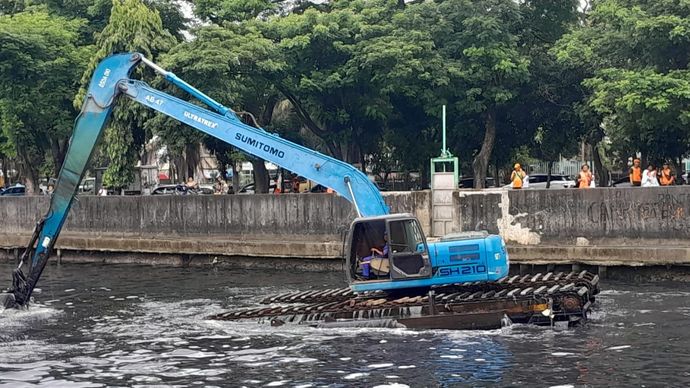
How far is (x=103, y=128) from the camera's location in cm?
1941

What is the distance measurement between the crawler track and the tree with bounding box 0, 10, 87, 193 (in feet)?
83.8

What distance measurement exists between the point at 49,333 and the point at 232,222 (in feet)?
45.2

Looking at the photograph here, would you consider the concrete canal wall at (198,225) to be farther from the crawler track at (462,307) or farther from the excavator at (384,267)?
the crawler track at (462,307)

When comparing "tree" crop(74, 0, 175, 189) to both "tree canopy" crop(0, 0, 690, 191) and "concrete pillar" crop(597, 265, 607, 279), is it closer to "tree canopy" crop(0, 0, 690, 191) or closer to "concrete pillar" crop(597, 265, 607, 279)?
"tree canopy" crop(0, 0, 690, 191)

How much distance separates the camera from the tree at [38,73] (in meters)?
39.2

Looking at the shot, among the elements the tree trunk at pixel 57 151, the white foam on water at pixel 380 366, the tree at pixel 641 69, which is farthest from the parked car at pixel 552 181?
the white foam on water at pixel 380 366

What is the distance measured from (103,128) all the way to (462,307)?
8.58 meters

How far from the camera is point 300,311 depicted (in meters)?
18.1

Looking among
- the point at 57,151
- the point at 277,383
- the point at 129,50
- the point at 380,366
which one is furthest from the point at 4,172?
the point at 277,383

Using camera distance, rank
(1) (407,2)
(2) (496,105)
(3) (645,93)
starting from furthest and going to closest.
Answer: (1) (407,2) < (2) (496,105) < (3) (645,93)

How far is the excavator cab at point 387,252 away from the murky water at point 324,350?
1.00 metres

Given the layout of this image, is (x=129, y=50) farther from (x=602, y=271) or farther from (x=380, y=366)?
(x=380, y=366)

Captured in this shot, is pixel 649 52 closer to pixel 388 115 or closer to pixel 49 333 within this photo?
pixel 388 115

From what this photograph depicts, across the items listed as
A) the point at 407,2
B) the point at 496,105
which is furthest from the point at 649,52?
the point at 407,2
